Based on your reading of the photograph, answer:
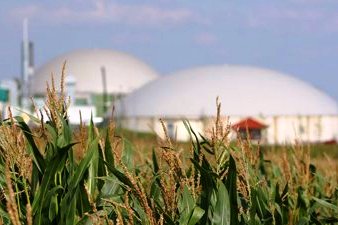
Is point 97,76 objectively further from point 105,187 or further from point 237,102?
point 105,187

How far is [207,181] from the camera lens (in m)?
3.62

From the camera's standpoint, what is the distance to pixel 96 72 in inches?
4218

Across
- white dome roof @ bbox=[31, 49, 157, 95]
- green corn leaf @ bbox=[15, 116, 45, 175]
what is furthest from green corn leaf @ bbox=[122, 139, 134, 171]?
white dome roof @ bbox=[31, 49, 157, 95]

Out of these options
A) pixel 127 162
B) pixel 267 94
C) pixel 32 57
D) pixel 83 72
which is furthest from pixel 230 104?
pixel 127 162

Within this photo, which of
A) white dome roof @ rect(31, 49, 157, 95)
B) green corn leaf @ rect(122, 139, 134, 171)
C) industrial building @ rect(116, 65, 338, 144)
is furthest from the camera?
white dome roof @ rect(31, 49, 157, 95)

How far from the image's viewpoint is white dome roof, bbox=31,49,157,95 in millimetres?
105500

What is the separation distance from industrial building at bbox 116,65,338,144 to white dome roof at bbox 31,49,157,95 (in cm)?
2749

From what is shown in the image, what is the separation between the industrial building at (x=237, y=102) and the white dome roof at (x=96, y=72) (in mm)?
27488

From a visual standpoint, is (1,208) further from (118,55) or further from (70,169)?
(118,55)

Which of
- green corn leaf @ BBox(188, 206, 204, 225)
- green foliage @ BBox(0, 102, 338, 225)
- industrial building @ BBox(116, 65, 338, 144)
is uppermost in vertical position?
industrial building @ BBox(116, 65, 338, 144)

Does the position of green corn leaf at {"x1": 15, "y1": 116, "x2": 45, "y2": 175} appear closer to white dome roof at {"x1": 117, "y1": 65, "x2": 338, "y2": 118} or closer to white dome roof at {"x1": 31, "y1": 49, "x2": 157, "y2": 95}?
white dome roof at {"x1": 117, "y1": 65, "x2": 338, "y2": 118}

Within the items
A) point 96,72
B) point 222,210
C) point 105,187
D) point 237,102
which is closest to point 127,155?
point 105,187

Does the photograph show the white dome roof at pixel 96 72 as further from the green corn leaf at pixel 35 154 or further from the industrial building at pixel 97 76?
the green corn leaf at pixel 35 154

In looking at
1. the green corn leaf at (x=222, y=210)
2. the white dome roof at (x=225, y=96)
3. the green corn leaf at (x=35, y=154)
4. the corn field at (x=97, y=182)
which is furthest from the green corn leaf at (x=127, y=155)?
the white dome roof at (x=225, y=96)
